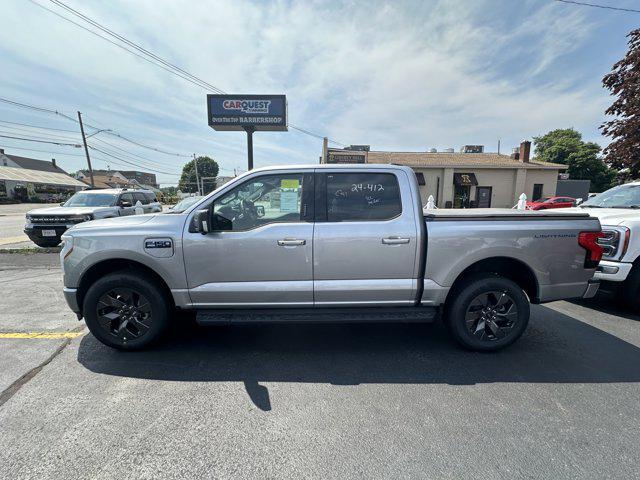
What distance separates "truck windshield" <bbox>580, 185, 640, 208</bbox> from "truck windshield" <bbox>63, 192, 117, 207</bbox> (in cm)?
1270

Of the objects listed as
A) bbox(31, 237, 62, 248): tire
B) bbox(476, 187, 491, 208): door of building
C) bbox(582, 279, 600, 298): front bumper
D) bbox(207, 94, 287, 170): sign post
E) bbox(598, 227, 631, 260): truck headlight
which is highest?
bbox(207, 94, 287, 170): sign post

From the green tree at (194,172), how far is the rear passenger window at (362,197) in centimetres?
7447

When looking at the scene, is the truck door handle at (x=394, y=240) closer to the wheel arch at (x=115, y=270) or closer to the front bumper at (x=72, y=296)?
the wheel arch at (x=115, y=270)

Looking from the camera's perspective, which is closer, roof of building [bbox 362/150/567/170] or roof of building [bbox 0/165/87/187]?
roof of building [bbox 362/150/567/170]

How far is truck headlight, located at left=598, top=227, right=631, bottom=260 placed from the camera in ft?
14.0

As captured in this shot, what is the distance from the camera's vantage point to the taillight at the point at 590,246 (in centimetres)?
330

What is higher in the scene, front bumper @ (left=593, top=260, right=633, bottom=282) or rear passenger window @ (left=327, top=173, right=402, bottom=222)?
rear passenger window @ (left=327, top=173, right=402, bottom=222)

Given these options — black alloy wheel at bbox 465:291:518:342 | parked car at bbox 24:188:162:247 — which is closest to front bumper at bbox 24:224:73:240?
parked car at bbox 24:188:162:247

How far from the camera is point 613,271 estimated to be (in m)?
4.33

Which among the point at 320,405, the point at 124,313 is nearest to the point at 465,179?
the point at 320,405

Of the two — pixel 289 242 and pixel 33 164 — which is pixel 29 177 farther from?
pixel 289 242

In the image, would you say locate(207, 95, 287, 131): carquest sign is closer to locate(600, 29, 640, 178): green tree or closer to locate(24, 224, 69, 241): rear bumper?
locate(24, 224, 69, 241): rear bumper

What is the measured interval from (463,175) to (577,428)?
27.5 metres

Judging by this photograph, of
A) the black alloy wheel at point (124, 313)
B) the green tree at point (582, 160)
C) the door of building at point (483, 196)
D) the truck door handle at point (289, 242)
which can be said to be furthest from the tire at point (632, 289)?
the green tree at point (582, 160)
